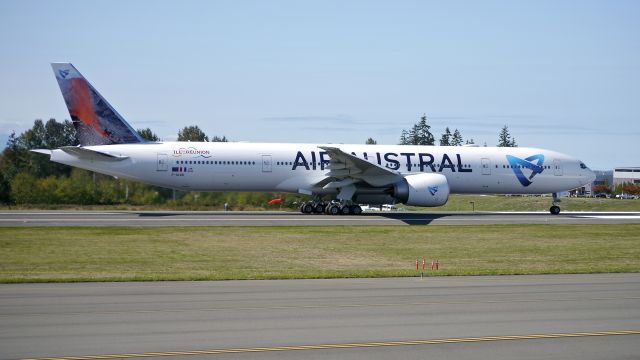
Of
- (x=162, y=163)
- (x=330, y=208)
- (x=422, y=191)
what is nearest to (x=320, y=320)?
(x=422, y=191)

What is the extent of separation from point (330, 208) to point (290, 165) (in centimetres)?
309

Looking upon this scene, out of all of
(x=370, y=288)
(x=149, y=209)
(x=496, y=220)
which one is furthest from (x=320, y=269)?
(x=149, y=209)

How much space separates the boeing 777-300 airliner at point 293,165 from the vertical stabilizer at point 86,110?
0.05m

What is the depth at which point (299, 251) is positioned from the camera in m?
24.1

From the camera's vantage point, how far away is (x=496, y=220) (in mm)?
37000

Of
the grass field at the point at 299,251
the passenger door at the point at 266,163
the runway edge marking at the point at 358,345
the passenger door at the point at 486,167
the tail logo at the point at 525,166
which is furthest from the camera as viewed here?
the tail logo at the point at 525,166

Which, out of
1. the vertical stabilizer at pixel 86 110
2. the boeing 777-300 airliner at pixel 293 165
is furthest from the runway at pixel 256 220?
the vertical stabilizer at pixel 86 110

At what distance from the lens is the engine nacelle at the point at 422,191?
3719 cm

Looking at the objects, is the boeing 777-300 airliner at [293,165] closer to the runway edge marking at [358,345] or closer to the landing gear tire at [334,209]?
the landing gear tire at [334,209]

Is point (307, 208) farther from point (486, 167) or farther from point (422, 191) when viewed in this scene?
point (486, 167)

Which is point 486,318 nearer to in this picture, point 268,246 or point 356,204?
point 268,246

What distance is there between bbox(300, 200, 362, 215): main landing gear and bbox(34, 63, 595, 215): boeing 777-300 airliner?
52 mm

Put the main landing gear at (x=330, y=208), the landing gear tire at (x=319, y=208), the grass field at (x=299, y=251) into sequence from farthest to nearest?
the landing gear tire at (x=319, y=208) < the main landing gear at (x=330, y=208) < the grass field at (x=299, y=251)

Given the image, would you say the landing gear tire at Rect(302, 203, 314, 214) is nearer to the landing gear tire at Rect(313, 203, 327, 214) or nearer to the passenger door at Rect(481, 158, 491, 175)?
the landing gear tire at Rect(313, 203, 327, 214)
